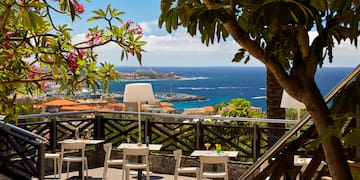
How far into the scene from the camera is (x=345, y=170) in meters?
1.59

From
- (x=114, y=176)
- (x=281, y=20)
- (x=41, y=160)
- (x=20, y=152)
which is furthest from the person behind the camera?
(x=114, y=176)

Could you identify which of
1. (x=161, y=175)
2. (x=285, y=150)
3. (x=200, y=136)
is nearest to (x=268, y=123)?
(x=200, y=136)

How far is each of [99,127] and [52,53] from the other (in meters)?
7.19

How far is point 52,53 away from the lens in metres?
Answer: 2.30

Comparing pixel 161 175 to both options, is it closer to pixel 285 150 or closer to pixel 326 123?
pixel 285 150

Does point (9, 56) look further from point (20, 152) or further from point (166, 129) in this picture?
point (166, 129)

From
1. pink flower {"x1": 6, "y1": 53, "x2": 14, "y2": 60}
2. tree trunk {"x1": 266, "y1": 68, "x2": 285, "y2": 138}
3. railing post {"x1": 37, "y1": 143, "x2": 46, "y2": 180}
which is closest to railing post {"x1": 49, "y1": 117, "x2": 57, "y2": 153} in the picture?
railing post {"x1": 37, "y1": 143, "x2": 46, "y2": 180}

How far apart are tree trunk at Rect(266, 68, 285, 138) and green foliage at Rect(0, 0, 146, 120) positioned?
543cm

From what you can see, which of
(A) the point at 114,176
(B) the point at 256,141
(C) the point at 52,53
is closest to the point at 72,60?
(C) the point at 52,53

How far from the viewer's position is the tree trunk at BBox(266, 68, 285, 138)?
7967 millimetres

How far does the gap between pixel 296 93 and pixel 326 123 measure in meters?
0.14

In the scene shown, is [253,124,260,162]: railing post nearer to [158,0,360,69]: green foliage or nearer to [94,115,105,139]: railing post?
[94,115,105,139]: railing post

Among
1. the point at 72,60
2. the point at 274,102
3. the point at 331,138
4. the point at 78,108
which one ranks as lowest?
the point at 78,108

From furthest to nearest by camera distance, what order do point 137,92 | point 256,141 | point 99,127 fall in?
1. point 99,127
2. point 256,141
3. point 137,92
